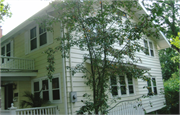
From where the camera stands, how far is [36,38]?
9469mm

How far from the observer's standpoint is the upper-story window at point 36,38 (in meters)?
8.56

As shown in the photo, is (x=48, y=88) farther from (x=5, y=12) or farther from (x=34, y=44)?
(x=5, y=12)

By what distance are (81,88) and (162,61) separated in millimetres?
21448

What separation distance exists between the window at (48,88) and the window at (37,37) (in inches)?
76.5

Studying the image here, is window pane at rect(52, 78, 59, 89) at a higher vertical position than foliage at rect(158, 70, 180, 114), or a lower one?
higher

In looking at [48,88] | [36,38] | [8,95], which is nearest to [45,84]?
[48,88]

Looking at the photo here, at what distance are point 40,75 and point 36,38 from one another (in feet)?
7.17

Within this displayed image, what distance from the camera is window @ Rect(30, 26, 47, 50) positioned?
9023 mm

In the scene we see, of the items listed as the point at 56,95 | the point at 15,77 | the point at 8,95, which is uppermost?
the point at 15,77

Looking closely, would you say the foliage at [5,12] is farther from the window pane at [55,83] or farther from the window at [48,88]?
the window pane at [55,83]

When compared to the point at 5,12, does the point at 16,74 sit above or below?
below

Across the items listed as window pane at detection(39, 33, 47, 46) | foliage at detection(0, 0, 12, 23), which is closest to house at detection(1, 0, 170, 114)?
window pane at detection(39, 33, 47, 46)

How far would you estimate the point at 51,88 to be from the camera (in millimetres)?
7879

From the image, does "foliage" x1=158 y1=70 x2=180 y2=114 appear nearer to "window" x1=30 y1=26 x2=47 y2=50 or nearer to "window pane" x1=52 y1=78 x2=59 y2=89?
"window pane" x1=52 y1=78 x2=59 y2=89
